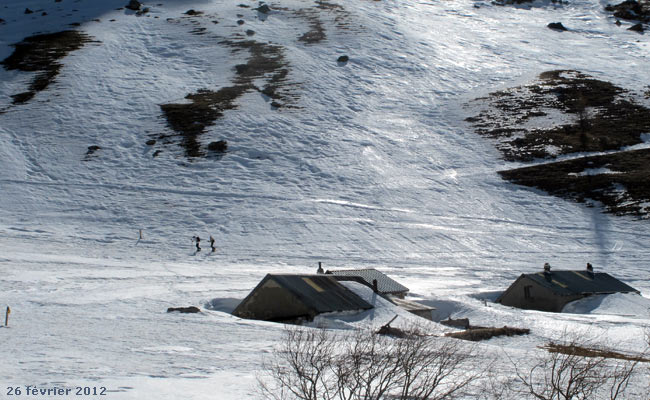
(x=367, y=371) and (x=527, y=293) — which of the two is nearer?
(x=367, y=371)

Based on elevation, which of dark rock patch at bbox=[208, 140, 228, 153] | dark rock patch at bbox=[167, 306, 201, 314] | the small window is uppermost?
dark rock patch at bbox=[167, 306, 201, 314]

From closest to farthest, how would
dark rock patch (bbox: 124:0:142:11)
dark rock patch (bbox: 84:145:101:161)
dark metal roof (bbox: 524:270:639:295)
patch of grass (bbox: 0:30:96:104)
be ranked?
dark metal roof (bbox: 524:270:639:295) < dark rock patch (bbox: 84:145:101:161) < patch of grass (bbox: 0:30:96:104) < dark rock patch (bbox: 124:0:142:11)

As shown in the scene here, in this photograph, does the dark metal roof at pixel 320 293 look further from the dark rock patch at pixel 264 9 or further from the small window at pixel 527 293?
the dark rock patch at pixel 264 9

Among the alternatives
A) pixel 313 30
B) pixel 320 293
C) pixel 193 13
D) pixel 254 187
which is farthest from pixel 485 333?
pixel 193 13

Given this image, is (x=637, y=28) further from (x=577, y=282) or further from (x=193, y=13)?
→ (x=577, y=282)

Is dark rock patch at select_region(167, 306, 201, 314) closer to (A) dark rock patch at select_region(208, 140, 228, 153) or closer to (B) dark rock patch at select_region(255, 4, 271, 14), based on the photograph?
(A) dark rock patch at select_region(208, 140, 228, 153)

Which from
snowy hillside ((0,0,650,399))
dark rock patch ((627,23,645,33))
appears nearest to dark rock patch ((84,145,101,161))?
snowy hillside ((0,0,650,399))

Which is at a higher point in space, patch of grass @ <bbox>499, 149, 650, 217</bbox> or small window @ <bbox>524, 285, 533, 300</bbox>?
small window @ <bbox>524, 285, 533, 300</bbox>
